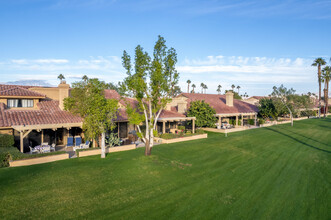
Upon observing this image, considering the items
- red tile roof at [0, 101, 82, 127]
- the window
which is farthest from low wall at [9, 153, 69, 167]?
the window

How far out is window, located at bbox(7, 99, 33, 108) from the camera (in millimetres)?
18759

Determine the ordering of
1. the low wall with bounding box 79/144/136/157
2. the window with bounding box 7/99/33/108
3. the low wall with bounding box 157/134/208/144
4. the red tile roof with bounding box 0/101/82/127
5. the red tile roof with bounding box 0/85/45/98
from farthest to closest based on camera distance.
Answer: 1. the low wall with bounding box 157/134/208/144
2. the window with bounding box 7/99/33/108
3. the red tile roof with bounding box 0/85/45/98
4. the red tile roof with bounding box 0/101/82/127
5. the low wall with bounding box 79/144/136/157

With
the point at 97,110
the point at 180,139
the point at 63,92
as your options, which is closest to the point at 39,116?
the point at 63,92

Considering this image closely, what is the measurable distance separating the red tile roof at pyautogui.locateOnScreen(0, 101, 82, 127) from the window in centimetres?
60

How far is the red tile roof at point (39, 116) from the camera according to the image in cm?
1653

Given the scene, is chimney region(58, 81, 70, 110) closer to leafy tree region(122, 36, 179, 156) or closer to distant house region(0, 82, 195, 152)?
distant house region(0, 82, 195, 152)

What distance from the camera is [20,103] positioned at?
756 inches

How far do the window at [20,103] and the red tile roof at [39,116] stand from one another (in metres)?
0.60

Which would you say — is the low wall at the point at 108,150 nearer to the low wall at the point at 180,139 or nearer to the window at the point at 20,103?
the low wall at the point at 180,139

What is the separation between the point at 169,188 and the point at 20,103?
16.7 meters

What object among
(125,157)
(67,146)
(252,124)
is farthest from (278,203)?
(252,124)

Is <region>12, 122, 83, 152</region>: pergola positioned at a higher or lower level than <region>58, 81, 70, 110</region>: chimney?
lower

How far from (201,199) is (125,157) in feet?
25.6

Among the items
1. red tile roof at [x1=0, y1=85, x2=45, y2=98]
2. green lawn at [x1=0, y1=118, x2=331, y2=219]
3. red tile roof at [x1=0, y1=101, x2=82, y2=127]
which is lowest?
green lawn at [x1=0, y1=118, x2=331, y2=219]
